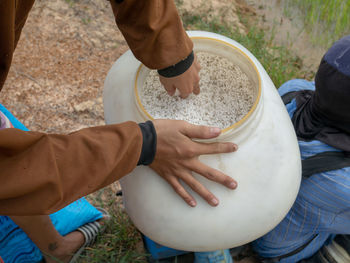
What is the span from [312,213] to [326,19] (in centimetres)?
198

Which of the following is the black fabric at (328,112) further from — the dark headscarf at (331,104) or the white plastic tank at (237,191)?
the white plastic tank at (237,191)

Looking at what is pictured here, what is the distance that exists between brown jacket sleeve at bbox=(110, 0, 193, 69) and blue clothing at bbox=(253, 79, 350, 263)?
0.53m

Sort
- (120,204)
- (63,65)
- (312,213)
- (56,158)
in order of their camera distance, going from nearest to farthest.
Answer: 1. (56,158)
2. (312,213)
3. (120,204)
4. (63,65)

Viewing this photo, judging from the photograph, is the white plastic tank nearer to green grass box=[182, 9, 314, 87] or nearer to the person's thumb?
the person's thumb

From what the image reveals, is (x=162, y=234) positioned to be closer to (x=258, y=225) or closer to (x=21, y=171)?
(x=258, y=225)

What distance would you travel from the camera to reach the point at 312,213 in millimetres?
1224

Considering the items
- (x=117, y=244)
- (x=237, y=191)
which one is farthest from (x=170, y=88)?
(x=117, y=244)

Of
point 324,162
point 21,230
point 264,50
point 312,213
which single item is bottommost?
point 21,230

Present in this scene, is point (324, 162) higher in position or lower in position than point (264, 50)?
Result: higher

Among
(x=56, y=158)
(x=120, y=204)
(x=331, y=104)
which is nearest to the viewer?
(x=56, y=158)

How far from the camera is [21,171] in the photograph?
650mm

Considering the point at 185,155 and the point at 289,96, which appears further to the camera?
the point at 289,96

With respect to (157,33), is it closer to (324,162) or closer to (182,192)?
(182,192)

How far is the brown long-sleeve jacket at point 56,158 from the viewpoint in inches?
25.6
